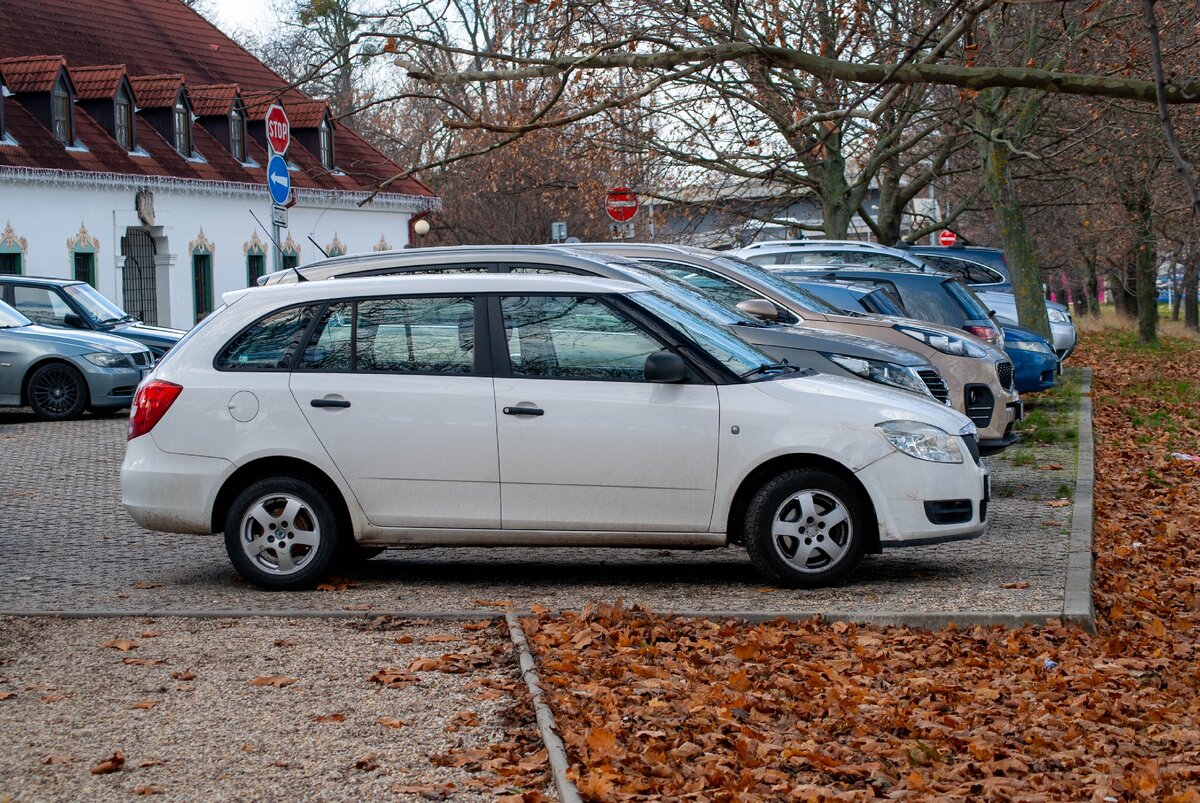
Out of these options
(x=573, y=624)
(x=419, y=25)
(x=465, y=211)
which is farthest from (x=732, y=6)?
(x=465, y=211)

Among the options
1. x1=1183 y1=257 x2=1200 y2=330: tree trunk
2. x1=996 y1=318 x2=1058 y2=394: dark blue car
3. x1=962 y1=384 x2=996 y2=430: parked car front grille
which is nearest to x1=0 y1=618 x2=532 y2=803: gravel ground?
x1=962 y1=384 x2=996 y2=430: parked car front grille

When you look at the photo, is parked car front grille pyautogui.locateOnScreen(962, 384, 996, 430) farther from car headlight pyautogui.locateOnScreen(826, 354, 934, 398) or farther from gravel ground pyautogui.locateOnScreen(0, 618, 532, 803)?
gravel ground pyautogui.locateOnScreen(0, 618, 532, 803)

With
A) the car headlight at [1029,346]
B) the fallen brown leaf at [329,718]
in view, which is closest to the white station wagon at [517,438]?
the fallen brown leaf at [329,718]

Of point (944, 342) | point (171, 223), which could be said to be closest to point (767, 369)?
point (944, 342)

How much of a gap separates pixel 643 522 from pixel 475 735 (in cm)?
278

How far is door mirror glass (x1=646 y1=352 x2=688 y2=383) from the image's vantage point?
8445 millimetres

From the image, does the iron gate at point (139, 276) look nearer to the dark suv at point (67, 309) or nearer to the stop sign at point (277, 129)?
the dark suv at point (67, 309)

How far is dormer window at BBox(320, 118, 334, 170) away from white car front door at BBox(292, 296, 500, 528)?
108ft

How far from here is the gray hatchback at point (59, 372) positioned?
65.7ft

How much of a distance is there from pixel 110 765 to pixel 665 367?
378cm

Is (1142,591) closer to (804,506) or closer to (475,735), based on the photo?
(804,506)

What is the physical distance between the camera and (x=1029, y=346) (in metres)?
19.5

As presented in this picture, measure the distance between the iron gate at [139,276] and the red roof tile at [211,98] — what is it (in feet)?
14.8

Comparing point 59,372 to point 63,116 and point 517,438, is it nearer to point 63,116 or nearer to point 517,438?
point 63,116
